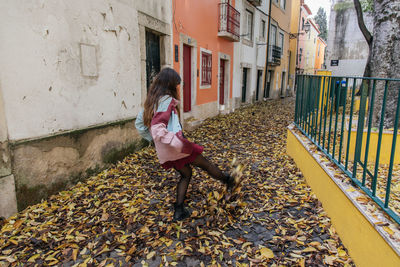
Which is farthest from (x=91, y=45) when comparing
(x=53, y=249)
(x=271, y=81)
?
(x=271, y=81)

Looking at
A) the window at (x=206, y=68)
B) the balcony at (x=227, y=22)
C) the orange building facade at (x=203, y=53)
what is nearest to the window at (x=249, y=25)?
the orange building facade at (x=203, y=53)

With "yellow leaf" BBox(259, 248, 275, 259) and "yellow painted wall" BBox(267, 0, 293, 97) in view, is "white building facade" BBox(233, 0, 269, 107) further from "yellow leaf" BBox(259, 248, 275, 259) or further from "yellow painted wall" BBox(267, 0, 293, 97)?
"yellow leaf" BBox(259, 248, 275, 259)

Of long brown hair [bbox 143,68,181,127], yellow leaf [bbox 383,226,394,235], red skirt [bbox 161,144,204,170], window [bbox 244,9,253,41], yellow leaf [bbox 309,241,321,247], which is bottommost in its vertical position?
yellow leaf [bbox 309,241,321,247]

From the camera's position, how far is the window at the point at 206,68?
29.5 ft

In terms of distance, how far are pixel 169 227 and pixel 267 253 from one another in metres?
1.06

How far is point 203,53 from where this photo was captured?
896 cm

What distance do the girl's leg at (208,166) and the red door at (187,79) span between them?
5164 millimetres

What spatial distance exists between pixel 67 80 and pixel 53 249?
2.18 m

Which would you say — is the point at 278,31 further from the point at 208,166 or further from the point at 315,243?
the point at 315,243


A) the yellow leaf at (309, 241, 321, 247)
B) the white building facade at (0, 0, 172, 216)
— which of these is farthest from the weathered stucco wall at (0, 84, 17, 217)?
the yellow leaf at (309, 241, 321, 247)

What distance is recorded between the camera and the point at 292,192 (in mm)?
3641

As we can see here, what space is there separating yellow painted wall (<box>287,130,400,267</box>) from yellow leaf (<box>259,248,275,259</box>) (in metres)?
0.67

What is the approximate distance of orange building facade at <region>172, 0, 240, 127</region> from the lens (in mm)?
7270

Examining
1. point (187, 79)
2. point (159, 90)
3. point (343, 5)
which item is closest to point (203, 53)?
point (187, 79)
